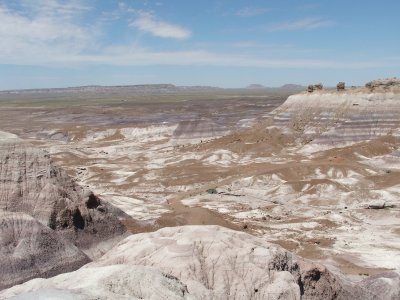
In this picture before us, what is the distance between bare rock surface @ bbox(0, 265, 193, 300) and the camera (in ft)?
40.6

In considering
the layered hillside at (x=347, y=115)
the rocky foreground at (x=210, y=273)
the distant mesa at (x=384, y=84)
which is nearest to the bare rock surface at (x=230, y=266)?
the rocky foreground at (x=210, y=273)

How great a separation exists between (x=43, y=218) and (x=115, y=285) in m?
13.8

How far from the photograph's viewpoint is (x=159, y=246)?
1825 cm

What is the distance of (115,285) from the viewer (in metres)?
13.2

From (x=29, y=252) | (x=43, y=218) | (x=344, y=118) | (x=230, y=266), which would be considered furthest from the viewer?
(x=344, y=118)

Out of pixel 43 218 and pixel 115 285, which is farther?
pixel 43 218

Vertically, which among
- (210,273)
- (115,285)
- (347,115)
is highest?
(347,115)

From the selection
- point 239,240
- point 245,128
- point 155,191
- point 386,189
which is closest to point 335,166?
point 386,189

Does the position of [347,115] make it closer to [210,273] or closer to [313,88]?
[313,88]

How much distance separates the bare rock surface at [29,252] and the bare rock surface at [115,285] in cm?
567

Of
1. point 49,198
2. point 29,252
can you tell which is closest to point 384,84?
point 49,198

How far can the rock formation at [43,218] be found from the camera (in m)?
21.0

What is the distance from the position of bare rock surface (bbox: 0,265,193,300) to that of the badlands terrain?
0.18 ft

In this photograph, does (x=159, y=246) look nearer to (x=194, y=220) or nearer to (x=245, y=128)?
(x=194, y=220)
